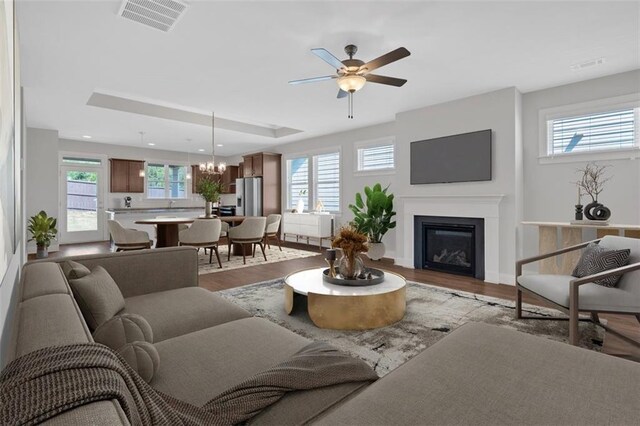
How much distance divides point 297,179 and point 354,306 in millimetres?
5856

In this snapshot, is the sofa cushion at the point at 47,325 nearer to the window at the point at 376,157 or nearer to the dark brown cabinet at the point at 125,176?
the window at the point at 376,157

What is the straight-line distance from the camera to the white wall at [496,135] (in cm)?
434

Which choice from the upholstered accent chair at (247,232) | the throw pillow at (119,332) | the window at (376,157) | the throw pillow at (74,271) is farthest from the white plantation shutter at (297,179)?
the throw pillow at (119,332)

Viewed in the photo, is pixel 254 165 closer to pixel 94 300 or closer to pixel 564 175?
pixel 564 175

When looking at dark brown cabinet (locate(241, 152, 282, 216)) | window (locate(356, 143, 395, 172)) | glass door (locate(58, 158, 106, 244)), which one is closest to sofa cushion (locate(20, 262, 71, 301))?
window (locate(356, 143, 395, 172))

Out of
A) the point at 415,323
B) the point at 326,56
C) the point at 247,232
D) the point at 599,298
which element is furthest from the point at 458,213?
the point at 247,232

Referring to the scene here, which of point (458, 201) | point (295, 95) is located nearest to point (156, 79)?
point (295, 95)

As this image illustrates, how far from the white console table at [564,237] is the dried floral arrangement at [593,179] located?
414 mm

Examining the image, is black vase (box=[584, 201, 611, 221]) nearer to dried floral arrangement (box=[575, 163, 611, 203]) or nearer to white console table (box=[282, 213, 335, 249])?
dried floral arrangement (box=[575, 163, 611, 203])

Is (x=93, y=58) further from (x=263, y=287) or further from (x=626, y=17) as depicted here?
(x=626, y=17)

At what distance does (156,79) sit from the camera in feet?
13.2

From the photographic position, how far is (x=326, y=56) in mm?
2762

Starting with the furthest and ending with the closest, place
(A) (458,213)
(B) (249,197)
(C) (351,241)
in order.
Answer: (B) (249,197) → (A) (458,213) → (C) (351,241)

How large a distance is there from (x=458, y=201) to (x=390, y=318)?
2657 millimetres
